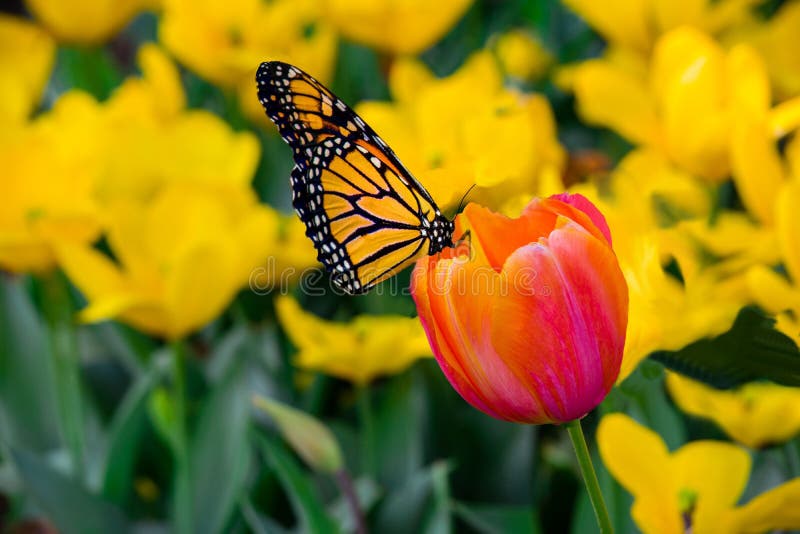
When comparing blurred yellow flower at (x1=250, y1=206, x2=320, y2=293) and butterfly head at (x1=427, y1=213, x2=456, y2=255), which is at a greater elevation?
butterfly head at (x1=427, y1=213, x2=456, y2=255)

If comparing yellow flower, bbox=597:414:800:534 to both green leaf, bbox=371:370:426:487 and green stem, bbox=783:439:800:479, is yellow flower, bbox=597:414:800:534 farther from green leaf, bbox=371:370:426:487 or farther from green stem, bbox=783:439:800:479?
green leaf, bbox=371:370:426:487

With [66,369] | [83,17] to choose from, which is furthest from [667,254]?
[83,17]

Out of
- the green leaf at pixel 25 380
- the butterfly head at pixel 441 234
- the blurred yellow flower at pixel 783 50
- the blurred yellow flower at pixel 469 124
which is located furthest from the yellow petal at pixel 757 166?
the green leaf at pixel 25 380

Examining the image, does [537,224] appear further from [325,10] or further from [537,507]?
[325,10]

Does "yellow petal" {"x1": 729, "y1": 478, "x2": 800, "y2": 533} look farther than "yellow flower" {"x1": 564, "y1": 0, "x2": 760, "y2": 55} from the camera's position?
No

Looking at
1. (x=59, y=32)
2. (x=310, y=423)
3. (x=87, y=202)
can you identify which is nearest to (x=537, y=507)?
(x=310, y=423)

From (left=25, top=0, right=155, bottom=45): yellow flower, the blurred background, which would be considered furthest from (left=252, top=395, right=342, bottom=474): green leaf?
(left=25, top=0, right=155, bottom=45): yellow flower

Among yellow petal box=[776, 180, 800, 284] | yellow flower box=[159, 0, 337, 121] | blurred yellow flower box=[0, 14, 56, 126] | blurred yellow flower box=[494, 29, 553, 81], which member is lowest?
blurred yellow flower box=[494, 29, 553, 81]
